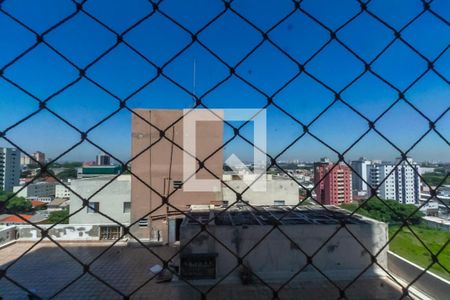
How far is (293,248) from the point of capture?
670 cm

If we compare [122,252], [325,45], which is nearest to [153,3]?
[325,45]

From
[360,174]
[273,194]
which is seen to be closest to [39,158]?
[360,174]

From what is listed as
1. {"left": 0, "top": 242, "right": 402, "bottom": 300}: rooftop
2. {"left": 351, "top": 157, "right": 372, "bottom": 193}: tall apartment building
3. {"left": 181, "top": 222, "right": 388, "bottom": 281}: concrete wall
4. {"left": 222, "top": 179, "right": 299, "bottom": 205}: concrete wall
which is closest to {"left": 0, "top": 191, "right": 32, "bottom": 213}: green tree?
{"left": 351, "top": 157, "right": 372, "bottom": 193}: tall apartment building

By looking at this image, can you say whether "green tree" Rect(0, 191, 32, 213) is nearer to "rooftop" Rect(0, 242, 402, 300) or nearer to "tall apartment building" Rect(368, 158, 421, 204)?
"tall apartment building" Rect(368, 158, 421, 204)

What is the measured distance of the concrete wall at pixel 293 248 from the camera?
6.50m

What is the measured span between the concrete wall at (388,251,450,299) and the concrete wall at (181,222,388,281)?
264mm

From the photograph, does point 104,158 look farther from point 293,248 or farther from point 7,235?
point 7,235

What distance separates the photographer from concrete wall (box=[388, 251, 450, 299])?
514 centimetres

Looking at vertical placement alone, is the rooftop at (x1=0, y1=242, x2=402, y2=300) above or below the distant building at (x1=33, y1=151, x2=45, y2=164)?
below

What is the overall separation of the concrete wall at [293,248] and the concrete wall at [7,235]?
19.1 feet

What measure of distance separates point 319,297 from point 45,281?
547cm

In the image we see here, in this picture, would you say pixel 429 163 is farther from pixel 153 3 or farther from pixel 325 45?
pixel 153 3

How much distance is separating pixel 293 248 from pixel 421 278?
2.34 m

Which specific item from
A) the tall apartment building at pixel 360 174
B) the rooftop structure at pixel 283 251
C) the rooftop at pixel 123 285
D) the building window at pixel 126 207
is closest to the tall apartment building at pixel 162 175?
the building window at pixel 126 207
